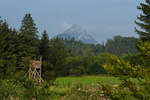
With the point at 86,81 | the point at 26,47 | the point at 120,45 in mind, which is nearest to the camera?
the point at 86,81

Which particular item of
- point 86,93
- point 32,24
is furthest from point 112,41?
point 86,93

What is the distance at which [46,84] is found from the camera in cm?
472

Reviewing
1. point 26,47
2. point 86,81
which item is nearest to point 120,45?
point 86,81

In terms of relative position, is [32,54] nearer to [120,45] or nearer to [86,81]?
[86,81]

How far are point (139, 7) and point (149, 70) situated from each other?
66.1ft

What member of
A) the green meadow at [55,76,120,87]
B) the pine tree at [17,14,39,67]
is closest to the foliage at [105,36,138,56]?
the green meadow at [55,76,120,87]

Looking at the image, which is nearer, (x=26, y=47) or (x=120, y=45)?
(x=26, y=47)

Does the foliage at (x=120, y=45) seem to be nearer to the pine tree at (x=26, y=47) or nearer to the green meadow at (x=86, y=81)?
the green meadow at (x=86, y=81)

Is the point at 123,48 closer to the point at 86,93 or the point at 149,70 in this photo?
the point at 86,93

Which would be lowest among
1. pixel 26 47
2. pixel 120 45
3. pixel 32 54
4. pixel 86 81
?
pixel 86 81

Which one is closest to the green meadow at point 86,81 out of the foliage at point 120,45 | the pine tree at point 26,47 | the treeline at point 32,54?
the treeline at point 32,54

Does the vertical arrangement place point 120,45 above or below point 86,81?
above

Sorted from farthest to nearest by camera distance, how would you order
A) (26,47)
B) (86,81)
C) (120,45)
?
(120,45) → (26,47) → (86,81)

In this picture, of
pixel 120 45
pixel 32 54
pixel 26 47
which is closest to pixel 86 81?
pixel 32 54
